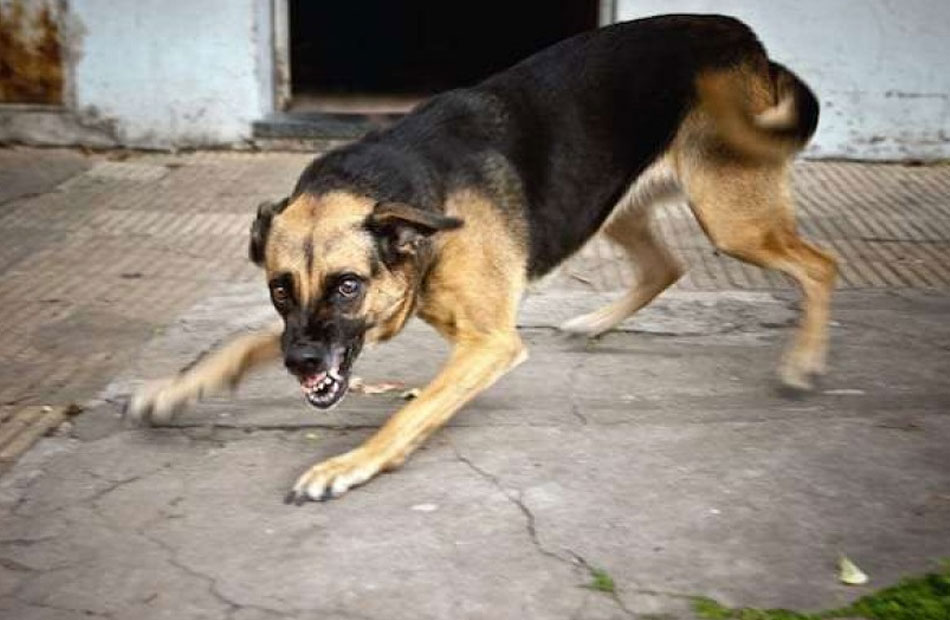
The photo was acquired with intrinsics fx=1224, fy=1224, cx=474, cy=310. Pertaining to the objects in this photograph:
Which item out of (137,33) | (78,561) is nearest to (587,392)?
(78,561)

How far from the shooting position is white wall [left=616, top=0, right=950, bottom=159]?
789 centimetres

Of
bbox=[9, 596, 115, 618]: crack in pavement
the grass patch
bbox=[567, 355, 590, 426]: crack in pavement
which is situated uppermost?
the grass patch

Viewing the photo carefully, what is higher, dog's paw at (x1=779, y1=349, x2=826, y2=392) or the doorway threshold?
dog's paw at (x1=779, y1=349, x2=826, y2=392)

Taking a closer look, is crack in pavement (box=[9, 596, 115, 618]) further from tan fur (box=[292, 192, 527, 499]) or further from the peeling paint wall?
the peeling paint wall

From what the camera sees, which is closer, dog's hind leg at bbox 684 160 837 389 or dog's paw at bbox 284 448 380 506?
dog's paw at bbox 284 448 380 506

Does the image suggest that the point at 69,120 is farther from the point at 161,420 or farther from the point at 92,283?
the point at 161,420

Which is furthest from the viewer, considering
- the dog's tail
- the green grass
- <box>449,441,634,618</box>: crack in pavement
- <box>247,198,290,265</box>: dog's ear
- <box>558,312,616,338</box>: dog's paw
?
<box>558,312,616,338</box>: dog's paw

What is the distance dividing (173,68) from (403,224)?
518 cm

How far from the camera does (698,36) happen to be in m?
4.35

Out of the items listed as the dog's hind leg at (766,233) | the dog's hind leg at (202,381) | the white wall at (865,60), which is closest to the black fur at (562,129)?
the dog's hind leg at (766,233)

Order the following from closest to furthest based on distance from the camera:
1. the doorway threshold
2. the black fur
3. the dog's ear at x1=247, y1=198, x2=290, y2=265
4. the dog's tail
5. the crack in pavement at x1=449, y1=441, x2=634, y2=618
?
the crack in pavement at x1=449, y1=441, x2=634, y2=618, the dog's ear at x1=247, y1=198, x2=290, y2=265, the black fur, the dog's tail, the doorway threshold

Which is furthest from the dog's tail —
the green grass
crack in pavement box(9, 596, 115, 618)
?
crack in pavement box(9, 596, 115, 618)

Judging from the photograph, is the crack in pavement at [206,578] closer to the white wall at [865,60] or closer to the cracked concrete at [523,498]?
the cracked concrete at [523,498]

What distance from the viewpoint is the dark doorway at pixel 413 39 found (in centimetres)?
1040
